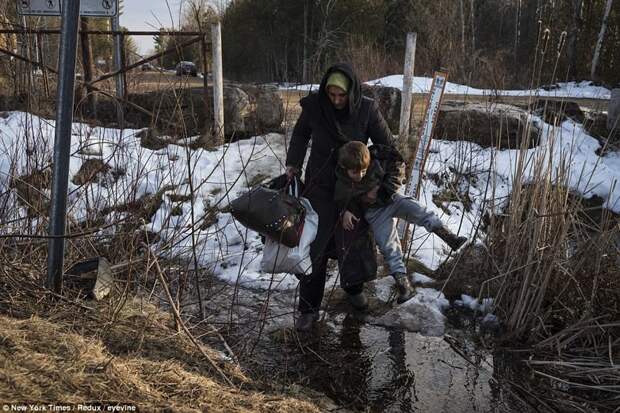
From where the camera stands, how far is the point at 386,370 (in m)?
3.32

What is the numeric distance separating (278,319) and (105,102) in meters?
5.84

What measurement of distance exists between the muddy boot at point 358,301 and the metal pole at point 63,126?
207 centimetres

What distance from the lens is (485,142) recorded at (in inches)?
319

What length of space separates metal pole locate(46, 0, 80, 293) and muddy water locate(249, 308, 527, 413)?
1330 millimetres

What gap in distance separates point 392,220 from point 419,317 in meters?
0.85

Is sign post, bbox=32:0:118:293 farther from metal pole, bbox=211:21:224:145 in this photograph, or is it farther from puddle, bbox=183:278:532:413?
metal pole, bbox=211:21:224:145

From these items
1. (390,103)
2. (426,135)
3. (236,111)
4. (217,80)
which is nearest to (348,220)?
(426,135)

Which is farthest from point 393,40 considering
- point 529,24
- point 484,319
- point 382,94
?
point 484,319

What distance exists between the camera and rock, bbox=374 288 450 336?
389 cm

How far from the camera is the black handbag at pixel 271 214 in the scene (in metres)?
3.20

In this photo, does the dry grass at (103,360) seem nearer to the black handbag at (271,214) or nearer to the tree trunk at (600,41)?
the black handbag at (271,214)

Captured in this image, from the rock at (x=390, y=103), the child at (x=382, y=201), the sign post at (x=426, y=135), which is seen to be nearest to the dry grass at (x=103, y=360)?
the child at (x=382, y=201)

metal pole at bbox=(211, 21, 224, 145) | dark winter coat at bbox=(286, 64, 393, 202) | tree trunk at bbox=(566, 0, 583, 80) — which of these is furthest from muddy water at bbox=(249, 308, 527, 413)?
tree trunk at bbox=(566, 0, 583, 80)

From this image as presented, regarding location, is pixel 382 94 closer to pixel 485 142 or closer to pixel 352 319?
pixel 485 142
